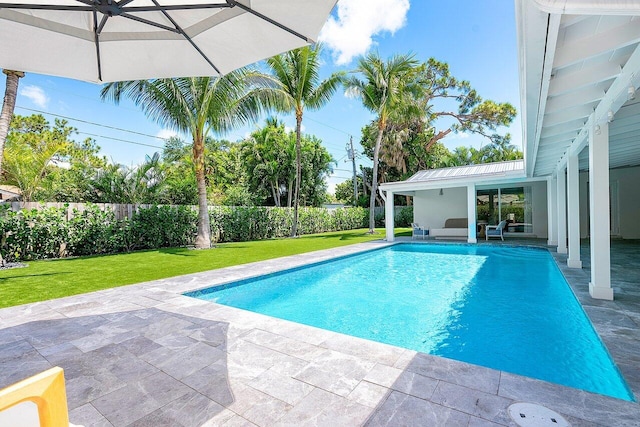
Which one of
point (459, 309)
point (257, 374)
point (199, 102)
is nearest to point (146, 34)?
point (257, 374)

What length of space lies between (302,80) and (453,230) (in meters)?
11.0

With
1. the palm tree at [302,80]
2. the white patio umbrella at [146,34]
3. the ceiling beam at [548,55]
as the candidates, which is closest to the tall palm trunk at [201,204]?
the palm tree at [302,80]

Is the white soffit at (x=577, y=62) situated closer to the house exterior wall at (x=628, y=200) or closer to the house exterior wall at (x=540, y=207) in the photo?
the house exterior wall at (x=540, y=207)

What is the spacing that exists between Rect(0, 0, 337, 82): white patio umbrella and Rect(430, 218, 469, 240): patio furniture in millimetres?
14781

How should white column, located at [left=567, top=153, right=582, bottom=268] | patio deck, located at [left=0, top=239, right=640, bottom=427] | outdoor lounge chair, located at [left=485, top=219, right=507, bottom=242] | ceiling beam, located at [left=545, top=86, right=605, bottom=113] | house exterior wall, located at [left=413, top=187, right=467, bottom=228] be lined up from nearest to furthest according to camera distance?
patio deck, located at [left=0, top=239, right=640, bottom=427], ceiling beam, located at [left=545, top=86, right=605, bottom=113], white column, located at [left=567, top=153, right=582, bottom=268], outdoor lounge chair, located at [left=485, top=219, right=507, bottom=242], house exterior wall, located at [left=413, top=187, right=467, bottom=228]

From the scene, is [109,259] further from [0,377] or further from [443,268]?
[443,268]

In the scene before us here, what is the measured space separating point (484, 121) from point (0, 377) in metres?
34.1

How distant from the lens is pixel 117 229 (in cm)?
1163

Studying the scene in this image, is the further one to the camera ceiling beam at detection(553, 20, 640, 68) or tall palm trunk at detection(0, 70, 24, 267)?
tall palm trunk at detection(0, 70, 24, 267)

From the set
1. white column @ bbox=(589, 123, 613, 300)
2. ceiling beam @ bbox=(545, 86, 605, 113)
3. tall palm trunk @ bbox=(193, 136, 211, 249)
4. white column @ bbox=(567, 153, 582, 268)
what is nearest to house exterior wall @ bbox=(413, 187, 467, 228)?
white column @ bbox=(567, 153, 582, 268)

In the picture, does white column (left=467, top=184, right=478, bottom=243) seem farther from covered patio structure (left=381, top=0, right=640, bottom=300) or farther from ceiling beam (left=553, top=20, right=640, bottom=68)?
ceiling beam (left=553, top=20, right=640, bottom=68)

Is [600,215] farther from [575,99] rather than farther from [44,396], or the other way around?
[44,396]

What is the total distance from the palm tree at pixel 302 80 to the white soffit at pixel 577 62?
12201mm

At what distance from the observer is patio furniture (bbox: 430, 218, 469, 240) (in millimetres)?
15984
